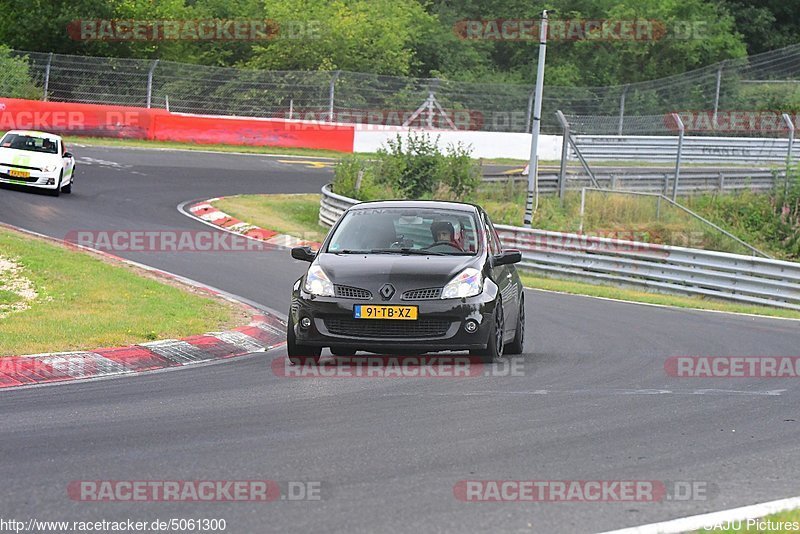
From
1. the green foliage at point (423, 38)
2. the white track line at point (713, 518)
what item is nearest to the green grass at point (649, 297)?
the white track line at point (713, 518)

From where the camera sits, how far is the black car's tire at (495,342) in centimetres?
1130

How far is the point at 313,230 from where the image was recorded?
27812 millimetres

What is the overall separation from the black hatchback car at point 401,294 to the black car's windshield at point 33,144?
17544 millimetres

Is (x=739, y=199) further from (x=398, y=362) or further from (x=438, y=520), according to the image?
(x=438, y=520)

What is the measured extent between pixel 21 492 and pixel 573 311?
40.1ft

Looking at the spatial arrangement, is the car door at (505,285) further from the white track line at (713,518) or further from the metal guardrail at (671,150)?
the metal guardrail at (671,150)

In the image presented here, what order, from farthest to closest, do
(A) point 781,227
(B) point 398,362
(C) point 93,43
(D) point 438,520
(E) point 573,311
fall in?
(C) point 93,43, (A) point 781,227, (E) point 573,311, (B) point 398,362, (D) point 438,520

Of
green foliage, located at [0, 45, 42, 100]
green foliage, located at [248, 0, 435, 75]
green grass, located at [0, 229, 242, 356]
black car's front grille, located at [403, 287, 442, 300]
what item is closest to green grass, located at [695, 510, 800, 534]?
black car's front grille, located at [403, 287, 442, 300]

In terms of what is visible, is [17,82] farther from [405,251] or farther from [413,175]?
[405,251]

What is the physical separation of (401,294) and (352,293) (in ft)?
1.40

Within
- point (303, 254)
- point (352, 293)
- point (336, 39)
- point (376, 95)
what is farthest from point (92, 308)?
point (336, 39)

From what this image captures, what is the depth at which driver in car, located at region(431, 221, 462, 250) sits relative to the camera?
12.1 meters

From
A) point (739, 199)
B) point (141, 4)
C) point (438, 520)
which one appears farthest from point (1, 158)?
point (141, 4)

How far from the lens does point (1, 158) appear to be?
27938mm
